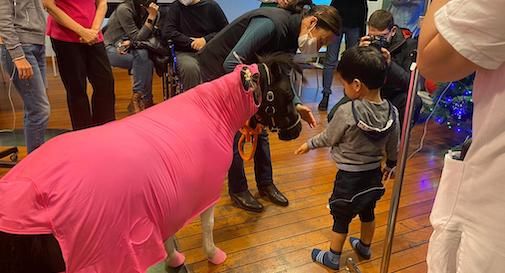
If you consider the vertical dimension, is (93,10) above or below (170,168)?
above

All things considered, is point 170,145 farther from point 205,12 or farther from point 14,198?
point 205,12

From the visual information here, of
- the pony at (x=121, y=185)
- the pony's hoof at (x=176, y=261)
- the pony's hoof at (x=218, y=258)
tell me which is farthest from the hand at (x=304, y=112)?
the pony's hoof at (x=176, y=261)

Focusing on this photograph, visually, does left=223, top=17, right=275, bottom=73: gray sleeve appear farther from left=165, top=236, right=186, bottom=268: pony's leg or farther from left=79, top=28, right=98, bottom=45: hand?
left=79, top=28, right=98, bottom=45: hand

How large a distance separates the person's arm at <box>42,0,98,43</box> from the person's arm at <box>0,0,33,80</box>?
0.22 meters

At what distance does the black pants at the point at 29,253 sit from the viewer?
1.07 m

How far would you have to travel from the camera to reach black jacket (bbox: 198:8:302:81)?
2.01 metres

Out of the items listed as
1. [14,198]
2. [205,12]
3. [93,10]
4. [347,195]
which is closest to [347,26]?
[205,12]

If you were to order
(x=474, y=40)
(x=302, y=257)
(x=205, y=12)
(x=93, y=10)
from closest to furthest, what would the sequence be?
(x=474, y=40) → (x=302, y=257) → (x=93, y=10) → (x=205, y=12)

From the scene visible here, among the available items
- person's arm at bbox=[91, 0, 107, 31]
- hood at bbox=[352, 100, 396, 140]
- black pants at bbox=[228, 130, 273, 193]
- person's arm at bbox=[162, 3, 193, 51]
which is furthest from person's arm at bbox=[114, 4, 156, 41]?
hood at bbox=[352, 100, 396, 140]

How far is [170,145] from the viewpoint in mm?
1404

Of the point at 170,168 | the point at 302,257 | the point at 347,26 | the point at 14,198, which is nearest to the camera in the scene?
the point at 14,198

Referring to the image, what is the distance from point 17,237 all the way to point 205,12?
7.34ft

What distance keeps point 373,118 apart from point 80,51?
6.01 ft

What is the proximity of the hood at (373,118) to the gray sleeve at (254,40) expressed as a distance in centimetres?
52
